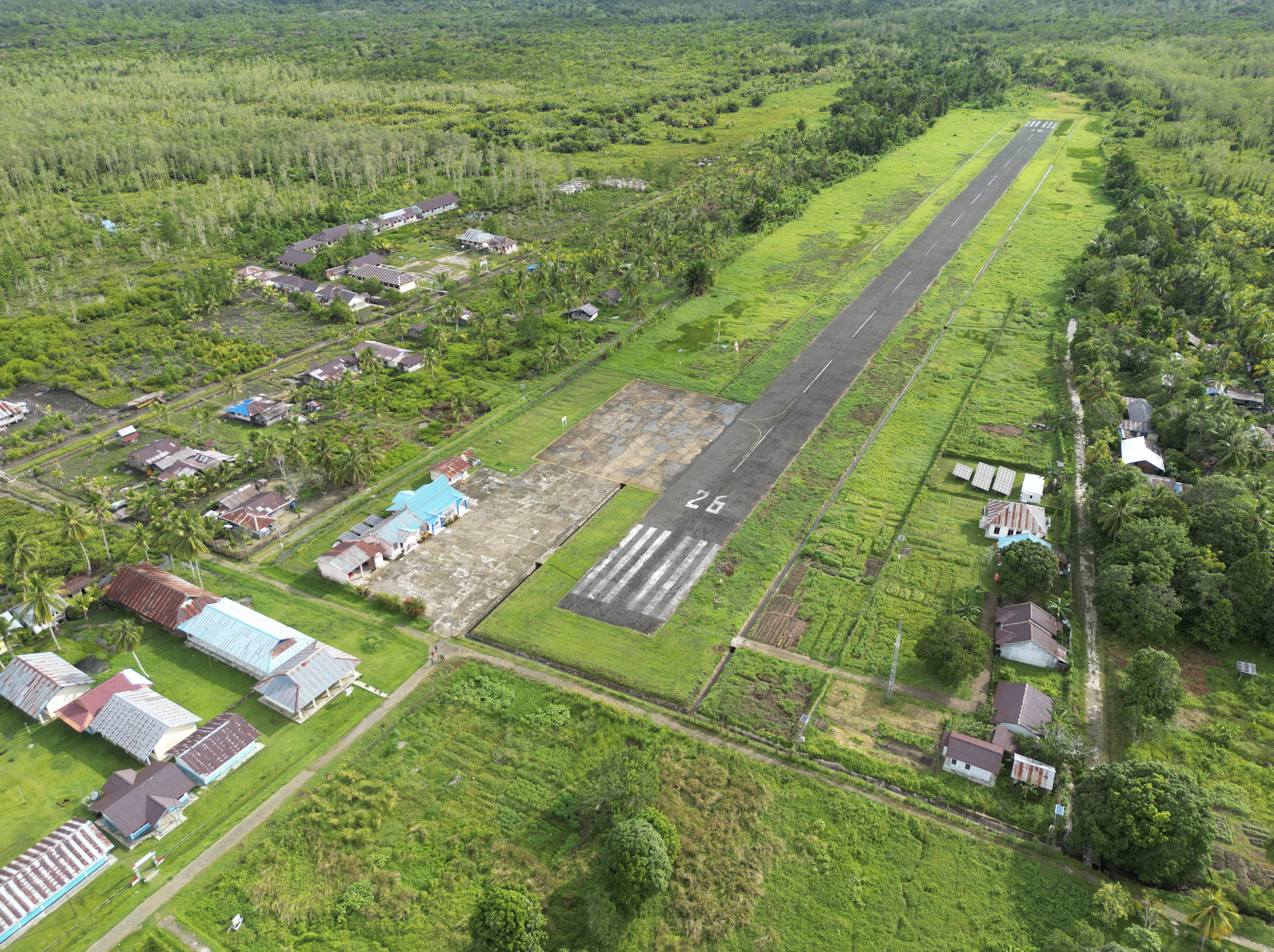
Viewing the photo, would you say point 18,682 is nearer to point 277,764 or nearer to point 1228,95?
point 277,764

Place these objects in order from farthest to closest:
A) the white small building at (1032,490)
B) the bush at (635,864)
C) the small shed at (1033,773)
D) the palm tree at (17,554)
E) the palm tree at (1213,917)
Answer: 1. the white small building at (1032,490)
2. the palm tree at (17,554)
3. the small shed at (1033,773)
4. the bush at (635,864)
5. the palm tree at (1213,917)

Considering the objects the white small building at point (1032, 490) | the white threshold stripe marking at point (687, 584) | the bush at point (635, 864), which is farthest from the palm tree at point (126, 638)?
the white small building at point (1032, 490)

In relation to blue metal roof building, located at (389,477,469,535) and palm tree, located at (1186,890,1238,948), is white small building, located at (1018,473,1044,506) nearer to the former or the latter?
palm tree, located at (1186,890,1238,948)

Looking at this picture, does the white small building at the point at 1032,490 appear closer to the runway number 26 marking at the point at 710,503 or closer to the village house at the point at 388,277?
the runway number 26 marking at the point at 710,503

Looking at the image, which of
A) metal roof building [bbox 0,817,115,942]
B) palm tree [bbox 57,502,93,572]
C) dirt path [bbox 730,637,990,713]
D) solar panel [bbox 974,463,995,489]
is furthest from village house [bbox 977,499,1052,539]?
palm tree [bbox 57,502,93,572]

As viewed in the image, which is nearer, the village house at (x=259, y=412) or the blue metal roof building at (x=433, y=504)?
the blue metal roof building at (x=433, y=504)

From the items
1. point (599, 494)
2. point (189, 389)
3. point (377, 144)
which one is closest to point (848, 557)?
point (599, 494)
